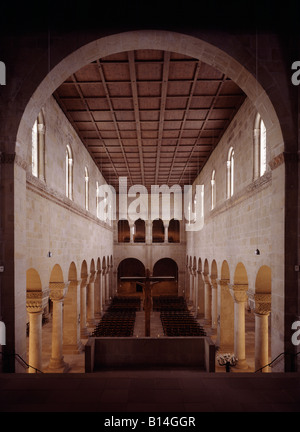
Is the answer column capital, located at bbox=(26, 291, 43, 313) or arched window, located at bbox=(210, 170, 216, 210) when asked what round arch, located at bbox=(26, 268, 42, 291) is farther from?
arched window, located at bbox=(210, 170, 216, 210)

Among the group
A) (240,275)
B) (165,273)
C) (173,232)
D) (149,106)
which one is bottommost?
(165,273)

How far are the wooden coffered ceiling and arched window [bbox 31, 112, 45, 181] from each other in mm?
1600

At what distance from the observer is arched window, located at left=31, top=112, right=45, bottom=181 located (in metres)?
11.0

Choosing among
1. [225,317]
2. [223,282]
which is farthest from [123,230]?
[225,317]

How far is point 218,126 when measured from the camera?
15352 millimetres

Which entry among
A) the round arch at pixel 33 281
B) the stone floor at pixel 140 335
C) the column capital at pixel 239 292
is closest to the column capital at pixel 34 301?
the round arch at pixel 33 281

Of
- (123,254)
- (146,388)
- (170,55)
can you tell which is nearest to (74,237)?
(170,55)

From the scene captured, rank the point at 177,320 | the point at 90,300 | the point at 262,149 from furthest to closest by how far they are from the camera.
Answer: the point at 90,300
the point at 177,320
the point at 262,149

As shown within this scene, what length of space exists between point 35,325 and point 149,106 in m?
8.84

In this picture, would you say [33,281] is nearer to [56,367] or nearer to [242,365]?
[56,367]

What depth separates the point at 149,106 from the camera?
1323 centimetres

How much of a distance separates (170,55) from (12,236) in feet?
21.7

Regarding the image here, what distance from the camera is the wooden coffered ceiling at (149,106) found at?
10461 millimetres

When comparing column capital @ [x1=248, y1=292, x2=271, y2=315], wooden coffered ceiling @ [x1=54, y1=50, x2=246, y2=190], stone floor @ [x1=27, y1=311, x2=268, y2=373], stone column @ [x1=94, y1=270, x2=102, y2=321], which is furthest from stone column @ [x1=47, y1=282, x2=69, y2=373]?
stone column @ [x1=94, y1=270, x2=102, y2=321]
